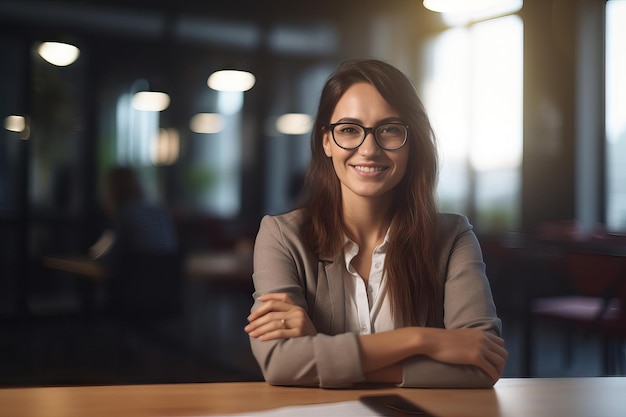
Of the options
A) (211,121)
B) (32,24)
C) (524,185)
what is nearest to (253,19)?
(211,121)

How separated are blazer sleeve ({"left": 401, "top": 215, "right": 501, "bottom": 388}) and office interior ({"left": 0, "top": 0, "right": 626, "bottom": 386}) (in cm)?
225

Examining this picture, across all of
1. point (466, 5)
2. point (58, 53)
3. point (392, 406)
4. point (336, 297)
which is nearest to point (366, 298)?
point (336, 297)

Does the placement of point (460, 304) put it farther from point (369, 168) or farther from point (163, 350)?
point (163, 350)

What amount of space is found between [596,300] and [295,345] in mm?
2654

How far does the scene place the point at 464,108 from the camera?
156 inches

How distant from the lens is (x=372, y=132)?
5.21ft

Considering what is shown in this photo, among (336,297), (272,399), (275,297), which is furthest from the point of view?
(336,297)

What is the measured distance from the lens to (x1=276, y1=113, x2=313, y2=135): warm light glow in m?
3.84

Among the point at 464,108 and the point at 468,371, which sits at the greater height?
the point at 464,108

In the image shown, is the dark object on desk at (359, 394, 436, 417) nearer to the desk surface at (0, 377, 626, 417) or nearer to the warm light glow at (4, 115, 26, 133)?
the desk surface at (0, 377, 626, 417)

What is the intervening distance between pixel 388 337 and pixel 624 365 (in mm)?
3181

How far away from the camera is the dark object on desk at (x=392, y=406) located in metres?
1.00

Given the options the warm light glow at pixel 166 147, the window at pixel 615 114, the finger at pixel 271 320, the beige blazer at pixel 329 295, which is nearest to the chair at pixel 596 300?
the window at pixel 615 114

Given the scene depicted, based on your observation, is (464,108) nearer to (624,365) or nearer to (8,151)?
(624,365)
